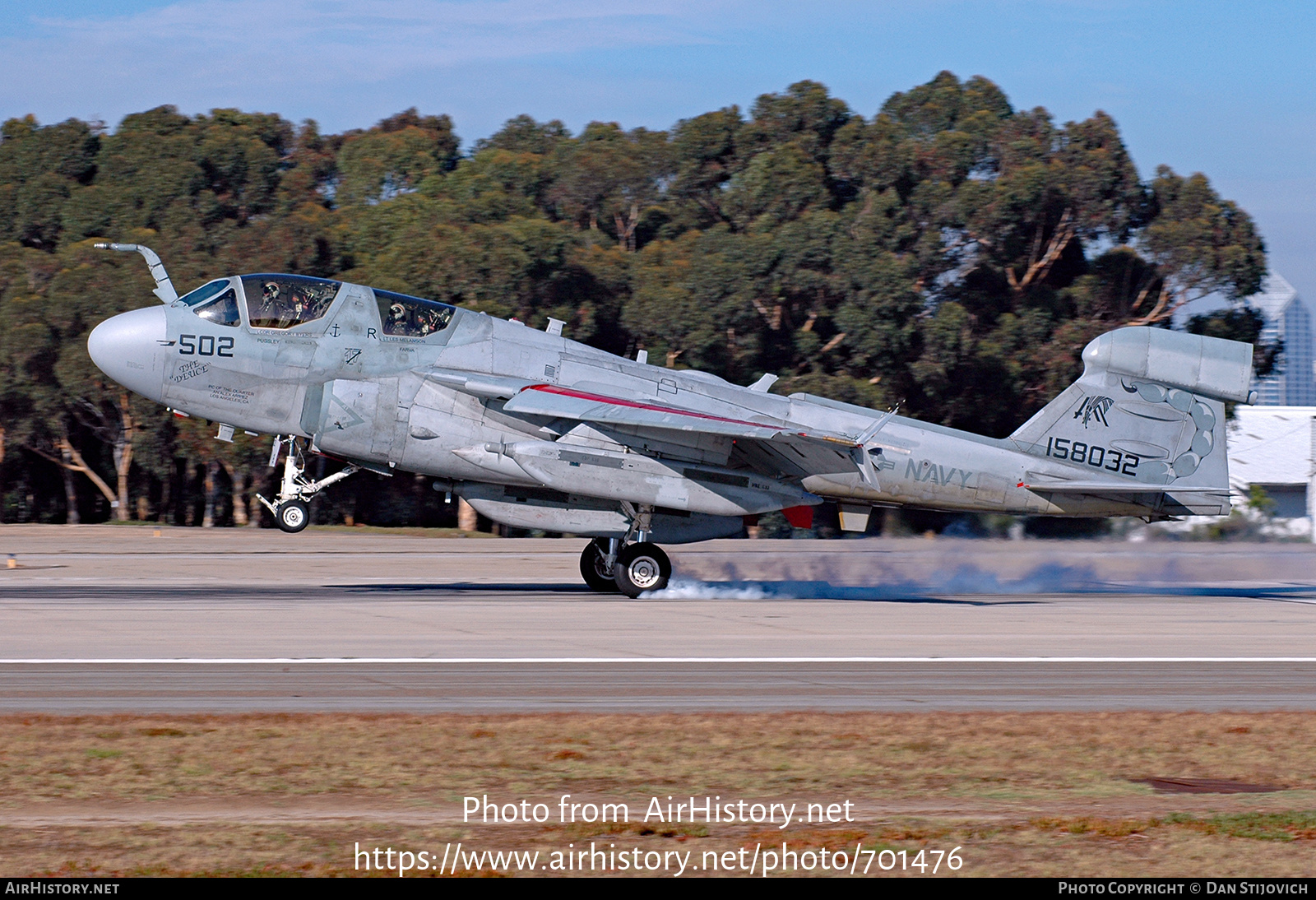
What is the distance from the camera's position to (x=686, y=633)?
17375 mm

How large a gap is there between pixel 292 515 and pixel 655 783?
12.3 m

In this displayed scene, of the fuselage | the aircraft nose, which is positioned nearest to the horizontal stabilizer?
the fuselage

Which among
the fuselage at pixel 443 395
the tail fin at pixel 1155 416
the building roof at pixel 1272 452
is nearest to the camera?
the fuselage at pixel 443 395

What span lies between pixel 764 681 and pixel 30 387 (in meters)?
44.5

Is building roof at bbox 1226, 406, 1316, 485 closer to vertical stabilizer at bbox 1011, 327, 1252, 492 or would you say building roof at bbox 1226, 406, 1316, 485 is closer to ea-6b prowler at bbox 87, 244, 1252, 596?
vertical stabilizer at bbox 1011, 327, 1252, 492

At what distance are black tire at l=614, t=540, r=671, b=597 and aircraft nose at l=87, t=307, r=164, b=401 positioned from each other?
7661 millimetres

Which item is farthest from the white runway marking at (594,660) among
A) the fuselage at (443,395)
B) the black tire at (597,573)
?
the black tire at (597,573)

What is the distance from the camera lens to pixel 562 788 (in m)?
8.92

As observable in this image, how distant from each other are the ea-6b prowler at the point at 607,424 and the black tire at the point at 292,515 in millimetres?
28

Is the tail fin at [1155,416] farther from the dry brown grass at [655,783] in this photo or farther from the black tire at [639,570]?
the dry brown grass at [655,783]

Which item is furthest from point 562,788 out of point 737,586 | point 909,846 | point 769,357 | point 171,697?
point 769,357

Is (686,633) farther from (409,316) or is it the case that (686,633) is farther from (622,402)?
(409,316)

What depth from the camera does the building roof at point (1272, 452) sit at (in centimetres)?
6469
